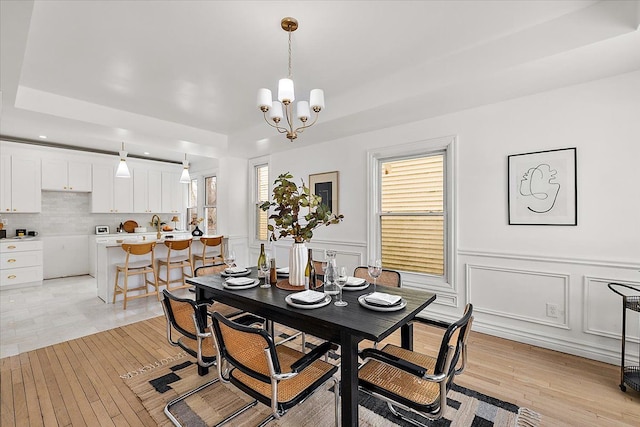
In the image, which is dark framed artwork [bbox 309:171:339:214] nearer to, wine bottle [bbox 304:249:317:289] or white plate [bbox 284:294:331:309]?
wine bottle [bbox 304:249:317:289]

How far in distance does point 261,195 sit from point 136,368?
3.71 meters

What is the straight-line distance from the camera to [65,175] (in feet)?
19.1

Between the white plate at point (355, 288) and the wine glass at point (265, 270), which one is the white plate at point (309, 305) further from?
the wine glass at point (265, 270)

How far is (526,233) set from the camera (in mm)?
2920

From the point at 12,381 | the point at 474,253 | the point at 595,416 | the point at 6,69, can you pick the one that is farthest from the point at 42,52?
the point at 595,416

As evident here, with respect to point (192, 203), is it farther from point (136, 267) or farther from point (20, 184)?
point (136, 267)

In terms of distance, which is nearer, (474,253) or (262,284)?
(262,284)

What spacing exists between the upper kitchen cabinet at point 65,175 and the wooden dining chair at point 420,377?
6780 millimetres

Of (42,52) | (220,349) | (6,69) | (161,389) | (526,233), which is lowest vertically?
(161,389)

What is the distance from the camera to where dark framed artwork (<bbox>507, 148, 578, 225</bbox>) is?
8.79 feet

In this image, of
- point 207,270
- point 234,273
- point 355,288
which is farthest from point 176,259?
point 355,288

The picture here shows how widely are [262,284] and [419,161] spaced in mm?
2457

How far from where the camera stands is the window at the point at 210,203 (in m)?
6.64

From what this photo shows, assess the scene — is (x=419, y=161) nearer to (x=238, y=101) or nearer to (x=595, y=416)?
(x=238, y=101)
